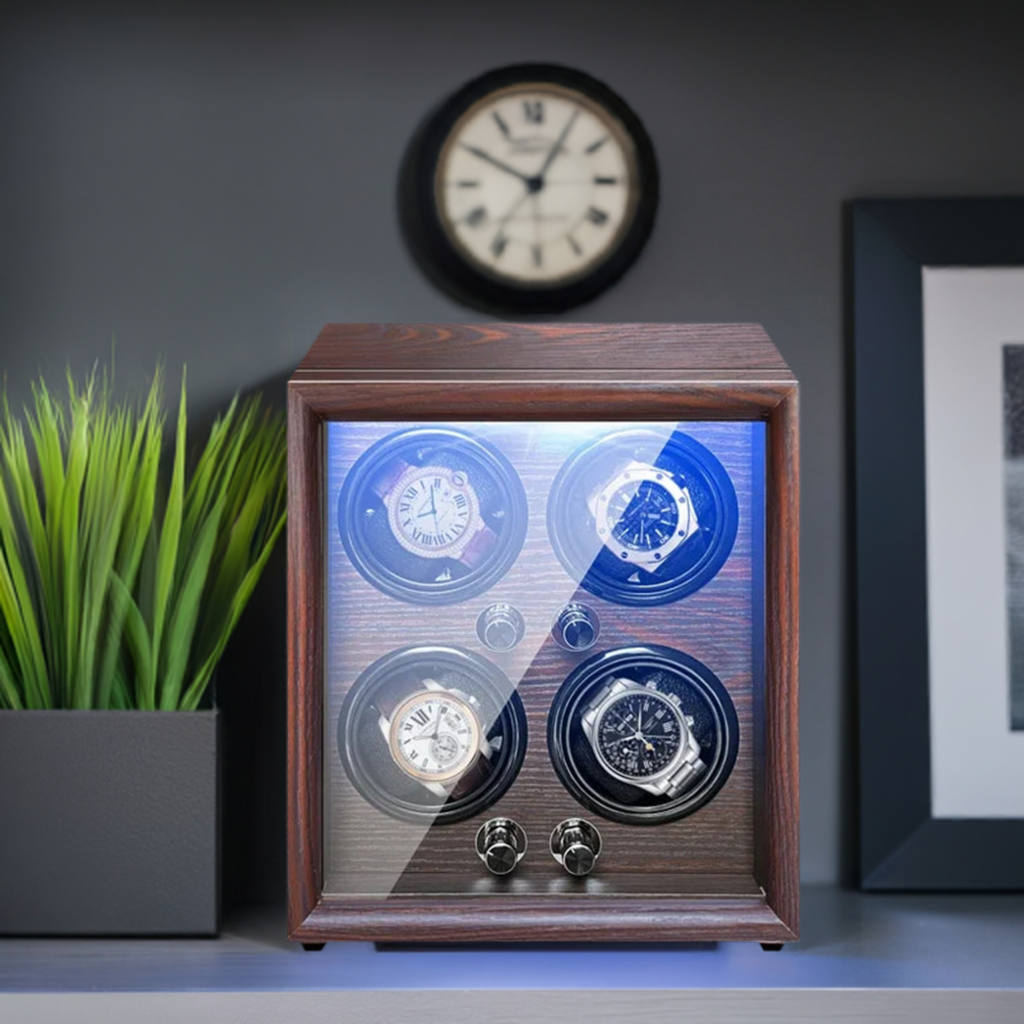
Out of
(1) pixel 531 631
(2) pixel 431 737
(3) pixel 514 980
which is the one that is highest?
(1) pixel 531 631

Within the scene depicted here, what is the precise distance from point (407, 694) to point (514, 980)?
0.31 m

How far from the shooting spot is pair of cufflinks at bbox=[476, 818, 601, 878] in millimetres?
1246

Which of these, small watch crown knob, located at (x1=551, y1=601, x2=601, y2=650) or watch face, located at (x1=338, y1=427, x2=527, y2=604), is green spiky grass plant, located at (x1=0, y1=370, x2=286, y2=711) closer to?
watch face, located at (x1=338, y1=427, x2=527, y2=604)

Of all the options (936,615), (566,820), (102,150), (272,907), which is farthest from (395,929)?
(102,150)

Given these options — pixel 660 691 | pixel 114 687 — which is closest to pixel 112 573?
pixel 114 687

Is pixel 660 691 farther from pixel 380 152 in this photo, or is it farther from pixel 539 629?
pixel 380 152

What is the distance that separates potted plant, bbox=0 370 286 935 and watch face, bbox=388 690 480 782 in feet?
0.74

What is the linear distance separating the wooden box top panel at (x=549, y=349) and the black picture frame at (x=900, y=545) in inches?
14.6

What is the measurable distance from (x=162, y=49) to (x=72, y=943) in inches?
45.9

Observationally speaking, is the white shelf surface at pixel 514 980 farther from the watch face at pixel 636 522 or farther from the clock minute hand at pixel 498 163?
the clock minute hand at pixel 498 163

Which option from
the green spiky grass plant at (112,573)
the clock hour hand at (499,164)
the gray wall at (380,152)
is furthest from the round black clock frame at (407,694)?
the clock hour hand at (499,164)

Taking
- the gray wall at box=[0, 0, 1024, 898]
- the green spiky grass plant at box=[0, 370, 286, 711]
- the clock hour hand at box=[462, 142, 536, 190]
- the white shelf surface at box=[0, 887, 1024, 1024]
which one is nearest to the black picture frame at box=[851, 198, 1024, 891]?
the gray wall at box=[0, 0, 1024, 898]

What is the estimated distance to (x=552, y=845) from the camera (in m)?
1.27

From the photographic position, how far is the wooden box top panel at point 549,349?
124 centimetres
